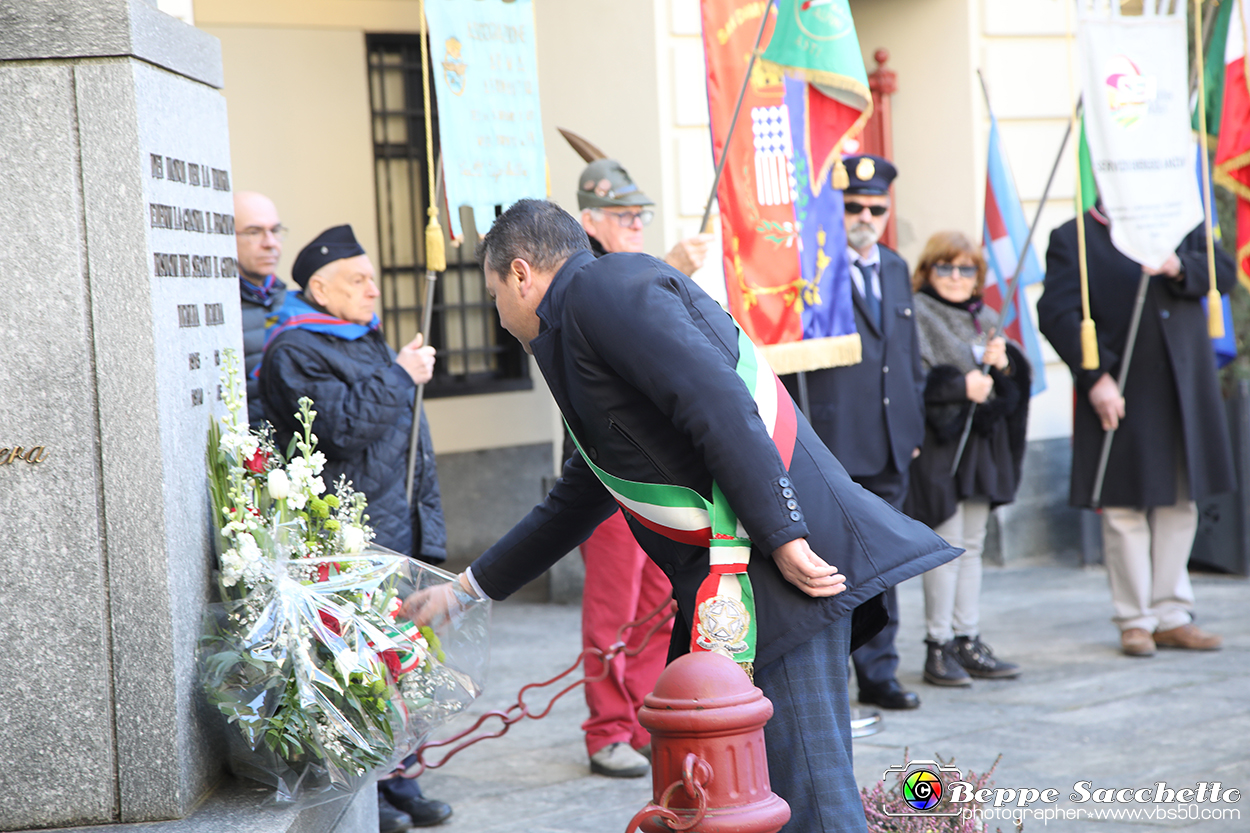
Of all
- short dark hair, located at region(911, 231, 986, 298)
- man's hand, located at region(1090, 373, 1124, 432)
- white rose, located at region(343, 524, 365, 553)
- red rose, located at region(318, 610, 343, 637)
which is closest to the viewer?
red rose, located at region(318, 610, 343, 637)

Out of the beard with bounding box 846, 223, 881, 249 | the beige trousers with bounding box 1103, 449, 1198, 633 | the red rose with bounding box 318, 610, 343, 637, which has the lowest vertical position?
the beige trousers with bounding box 1103, 449, 1198, 633

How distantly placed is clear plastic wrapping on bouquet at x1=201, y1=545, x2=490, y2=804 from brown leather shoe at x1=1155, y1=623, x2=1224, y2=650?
14.3 feet

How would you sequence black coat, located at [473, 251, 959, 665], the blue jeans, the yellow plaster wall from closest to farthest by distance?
1. black coat, located at [473, 251, 959, 665]
2. the blue jeans
3. the yellow plaster wall

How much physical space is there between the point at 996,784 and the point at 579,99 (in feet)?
15.2

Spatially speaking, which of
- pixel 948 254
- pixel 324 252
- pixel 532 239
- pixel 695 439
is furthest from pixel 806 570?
pixel 948 254

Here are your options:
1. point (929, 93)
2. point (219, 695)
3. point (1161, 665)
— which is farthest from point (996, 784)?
point (929, 93)

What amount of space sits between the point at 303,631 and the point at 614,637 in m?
2.11

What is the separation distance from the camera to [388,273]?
8789 mm

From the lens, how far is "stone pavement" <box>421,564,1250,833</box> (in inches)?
168

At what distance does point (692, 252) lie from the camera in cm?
482

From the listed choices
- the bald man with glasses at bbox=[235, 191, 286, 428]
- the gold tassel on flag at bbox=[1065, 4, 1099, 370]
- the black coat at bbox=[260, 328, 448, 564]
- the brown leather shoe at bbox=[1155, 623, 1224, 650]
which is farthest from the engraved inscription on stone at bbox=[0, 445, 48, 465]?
the brown leather shoe at bbox=[1155, 623, 1224, 650]

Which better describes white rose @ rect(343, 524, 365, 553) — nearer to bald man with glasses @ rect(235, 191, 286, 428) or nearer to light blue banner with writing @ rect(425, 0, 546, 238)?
light blue banner with writing @ rect(425, 0, 546, 238)

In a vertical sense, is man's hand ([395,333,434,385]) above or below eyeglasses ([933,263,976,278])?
below

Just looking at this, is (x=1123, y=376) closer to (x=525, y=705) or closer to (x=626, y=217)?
(x=626, y=217)
